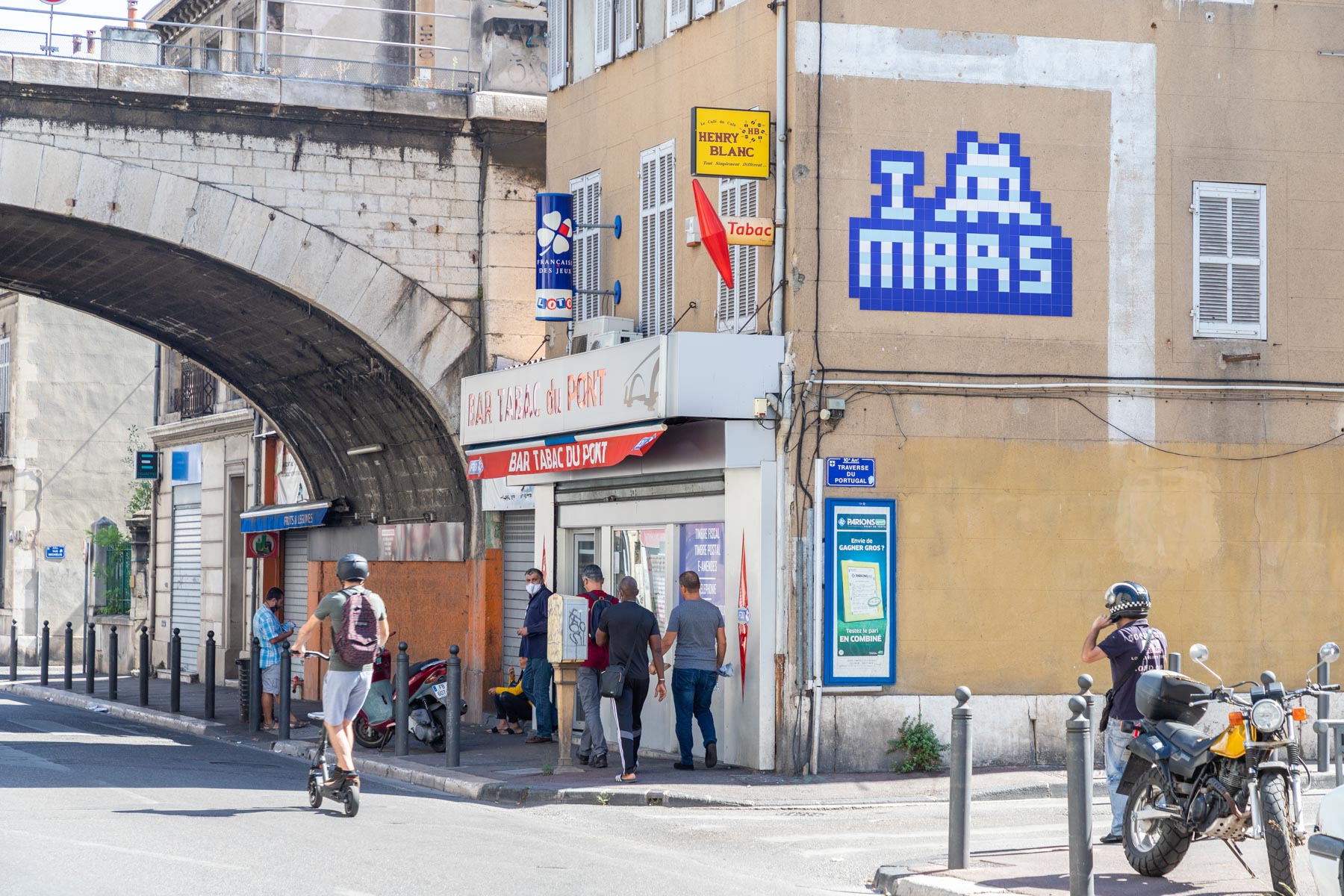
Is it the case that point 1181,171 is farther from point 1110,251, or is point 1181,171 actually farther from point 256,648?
point 256,648

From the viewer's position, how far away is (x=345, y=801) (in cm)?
1130

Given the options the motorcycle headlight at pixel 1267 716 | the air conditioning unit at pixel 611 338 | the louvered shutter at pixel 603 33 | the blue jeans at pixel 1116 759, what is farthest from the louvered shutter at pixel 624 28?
the motorcycle headlight at pixel 1267 716

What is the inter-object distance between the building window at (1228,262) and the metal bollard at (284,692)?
8800mm

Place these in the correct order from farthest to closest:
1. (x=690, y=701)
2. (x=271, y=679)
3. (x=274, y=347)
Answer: (x=274, y=347) → (x=271, y=679) → (x=690, y=701)

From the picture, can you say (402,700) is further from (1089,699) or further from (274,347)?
(274,347)

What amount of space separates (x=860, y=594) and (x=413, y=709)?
4540mm

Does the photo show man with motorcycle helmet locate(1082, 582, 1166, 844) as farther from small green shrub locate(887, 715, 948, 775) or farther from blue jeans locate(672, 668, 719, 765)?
blue jeans locate(672, 668, 719, 765)

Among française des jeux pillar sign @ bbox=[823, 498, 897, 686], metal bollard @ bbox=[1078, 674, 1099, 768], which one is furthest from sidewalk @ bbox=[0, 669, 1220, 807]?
metal bollard @ bbox=[1078, 674, 1099, 768]

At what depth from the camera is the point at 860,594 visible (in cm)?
1399

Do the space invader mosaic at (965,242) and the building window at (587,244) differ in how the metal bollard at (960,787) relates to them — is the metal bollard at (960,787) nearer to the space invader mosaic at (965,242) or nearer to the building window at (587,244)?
the space invader mosaic at (965,242)

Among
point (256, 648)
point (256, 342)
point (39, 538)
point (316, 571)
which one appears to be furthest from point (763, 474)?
point (39, 538)

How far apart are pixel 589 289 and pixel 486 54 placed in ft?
14.3

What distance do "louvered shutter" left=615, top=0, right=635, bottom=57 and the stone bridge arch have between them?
4.15 metres

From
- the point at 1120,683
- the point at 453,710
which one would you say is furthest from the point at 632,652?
the point at 1120,683
